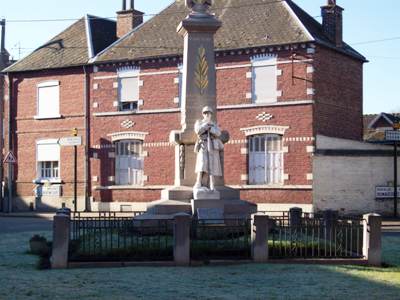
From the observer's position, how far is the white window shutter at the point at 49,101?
123 ft

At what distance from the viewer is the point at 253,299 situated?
10.2 metres

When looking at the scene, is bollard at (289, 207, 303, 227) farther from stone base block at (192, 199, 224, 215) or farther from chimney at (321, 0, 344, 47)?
chimney at (321, 0, 344, 47)

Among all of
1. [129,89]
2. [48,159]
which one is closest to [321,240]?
[129,89]

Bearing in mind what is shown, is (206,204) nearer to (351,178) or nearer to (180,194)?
(180,194)

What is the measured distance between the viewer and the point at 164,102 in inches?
1363

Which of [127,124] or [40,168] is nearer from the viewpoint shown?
[127,124]

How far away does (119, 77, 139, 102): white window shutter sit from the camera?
116ft

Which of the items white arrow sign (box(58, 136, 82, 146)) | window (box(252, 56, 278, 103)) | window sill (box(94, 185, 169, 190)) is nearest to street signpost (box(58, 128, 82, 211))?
white arrow sign (box(58, 136, 82, 146))

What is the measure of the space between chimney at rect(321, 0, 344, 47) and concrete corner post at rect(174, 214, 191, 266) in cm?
2142

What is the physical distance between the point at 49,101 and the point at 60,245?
2530cm

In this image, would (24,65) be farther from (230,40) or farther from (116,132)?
(230,40)

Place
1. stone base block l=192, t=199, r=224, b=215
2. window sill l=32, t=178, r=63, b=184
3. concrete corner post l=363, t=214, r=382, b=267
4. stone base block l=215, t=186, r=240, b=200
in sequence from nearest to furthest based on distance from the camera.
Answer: concrete corner post l=363, t=214, r=382, b=267 < stone base block l=192, t=199, r=224, b=215 < stone base block l=215, t=186, r=240, b=200 < window sill l=32, t=178, r=63, b=184

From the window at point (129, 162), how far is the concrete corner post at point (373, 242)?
22.2 metres

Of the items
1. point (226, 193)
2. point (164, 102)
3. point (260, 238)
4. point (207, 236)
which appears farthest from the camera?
point (164, 102)
